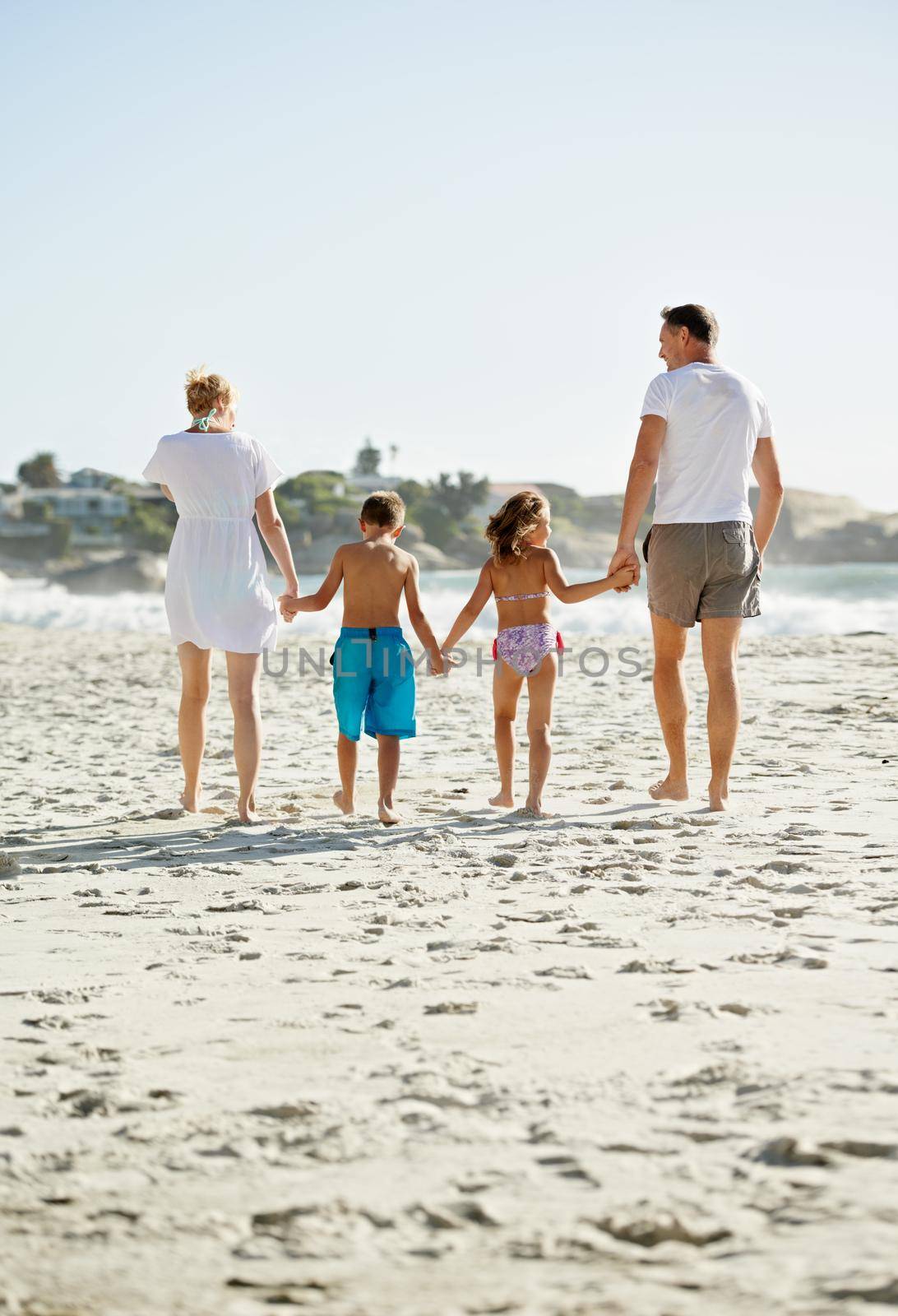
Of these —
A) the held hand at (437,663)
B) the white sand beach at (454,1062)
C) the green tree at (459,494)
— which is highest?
the green tree at (459,494)

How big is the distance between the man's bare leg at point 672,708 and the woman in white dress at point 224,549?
1.57m

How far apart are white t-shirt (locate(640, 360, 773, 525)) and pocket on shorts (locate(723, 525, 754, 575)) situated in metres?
0.06

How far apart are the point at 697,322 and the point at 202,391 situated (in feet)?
6.69

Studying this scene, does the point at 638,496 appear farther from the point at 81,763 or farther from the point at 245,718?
the point at 81,763

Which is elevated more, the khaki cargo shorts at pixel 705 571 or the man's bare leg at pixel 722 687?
the khaki cargo shorts at pixel 705 571

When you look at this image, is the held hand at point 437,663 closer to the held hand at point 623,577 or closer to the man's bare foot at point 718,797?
the held hand at point 623,577

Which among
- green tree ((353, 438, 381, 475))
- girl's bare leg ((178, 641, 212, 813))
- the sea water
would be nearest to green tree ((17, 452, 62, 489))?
green tree ((353, 438, 381, 475))

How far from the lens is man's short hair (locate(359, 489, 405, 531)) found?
216 inches

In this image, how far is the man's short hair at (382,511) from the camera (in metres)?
5.48

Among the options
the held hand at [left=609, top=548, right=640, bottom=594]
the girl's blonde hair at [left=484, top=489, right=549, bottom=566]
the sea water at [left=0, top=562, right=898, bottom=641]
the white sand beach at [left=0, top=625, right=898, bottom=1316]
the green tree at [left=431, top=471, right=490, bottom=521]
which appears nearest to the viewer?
the white sand beach at [left=0, top=625, right=898, bottom=1316]

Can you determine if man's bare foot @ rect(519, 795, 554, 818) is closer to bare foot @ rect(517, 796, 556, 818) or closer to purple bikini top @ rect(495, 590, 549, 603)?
bare foot @ rect(517, 796, 556, 818)

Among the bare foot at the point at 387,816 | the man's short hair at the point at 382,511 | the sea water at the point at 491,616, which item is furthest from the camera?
the sea water at the point at 491,616

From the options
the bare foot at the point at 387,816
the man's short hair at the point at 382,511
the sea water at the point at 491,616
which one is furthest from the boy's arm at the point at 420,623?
the sea water at the point at 491,616

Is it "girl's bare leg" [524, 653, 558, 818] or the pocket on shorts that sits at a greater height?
the pocket on shorts
